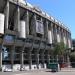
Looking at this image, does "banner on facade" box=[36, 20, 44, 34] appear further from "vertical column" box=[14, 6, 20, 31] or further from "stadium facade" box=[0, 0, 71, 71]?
"vertical column" box=[14, 6, 20, 31]

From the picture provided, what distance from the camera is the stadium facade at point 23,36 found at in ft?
228

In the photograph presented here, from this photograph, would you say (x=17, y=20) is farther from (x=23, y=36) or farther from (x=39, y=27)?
(x=39, y=27)

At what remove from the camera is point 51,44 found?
319 feet

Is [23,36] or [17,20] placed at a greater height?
[17,20]

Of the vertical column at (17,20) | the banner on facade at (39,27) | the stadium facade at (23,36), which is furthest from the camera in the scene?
the banner on facade at (39,27)

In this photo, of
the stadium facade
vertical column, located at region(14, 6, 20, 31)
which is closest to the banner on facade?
the stadium facade

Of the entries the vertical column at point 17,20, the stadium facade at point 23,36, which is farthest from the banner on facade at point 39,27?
the vertical column at point 17,20

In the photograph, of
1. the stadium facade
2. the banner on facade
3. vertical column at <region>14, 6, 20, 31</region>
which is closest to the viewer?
the stadium facade

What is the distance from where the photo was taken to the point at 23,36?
7381 centimetres

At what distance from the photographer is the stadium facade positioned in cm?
6962

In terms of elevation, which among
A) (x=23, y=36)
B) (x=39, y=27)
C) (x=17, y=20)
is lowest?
(x=23, y=36)

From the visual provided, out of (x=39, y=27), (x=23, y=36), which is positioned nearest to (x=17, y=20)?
(x=23, y=36)

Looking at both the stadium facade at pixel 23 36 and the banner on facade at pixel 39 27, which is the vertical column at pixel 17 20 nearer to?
the stadium facade at pixel 23 36

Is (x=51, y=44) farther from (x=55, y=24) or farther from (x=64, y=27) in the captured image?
(x=64, y=27)
